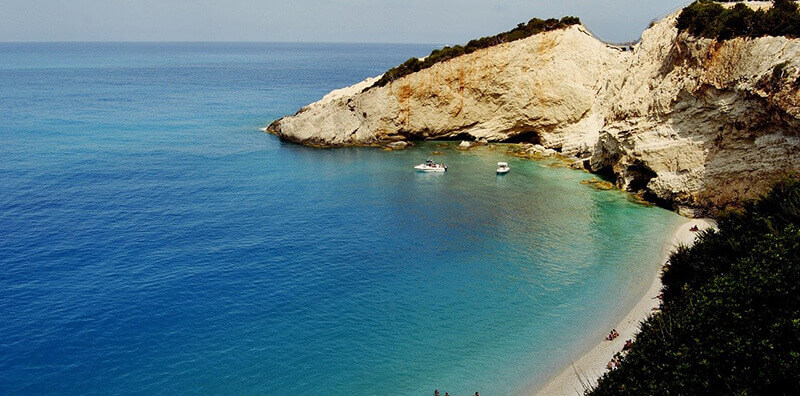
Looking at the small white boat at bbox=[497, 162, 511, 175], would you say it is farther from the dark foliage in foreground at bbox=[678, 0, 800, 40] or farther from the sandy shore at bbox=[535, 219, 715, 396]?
the sandy shore at bbox=[535, 219, 715, 396]

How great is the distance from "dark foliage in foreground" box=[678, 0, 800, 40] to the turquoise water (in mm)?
15250

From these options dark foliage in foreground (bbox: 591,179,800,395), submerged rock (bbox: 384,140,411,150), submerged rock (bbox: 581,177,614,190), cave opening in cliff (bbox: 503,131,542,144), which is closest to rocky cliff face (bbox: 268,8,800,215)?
cave opening in cliff (bbox: 503,131,542,144)

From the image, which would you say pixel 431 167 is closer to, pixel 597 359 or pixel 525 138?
pixel 525 138

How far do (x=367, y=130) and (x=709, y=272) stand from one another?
59.5m

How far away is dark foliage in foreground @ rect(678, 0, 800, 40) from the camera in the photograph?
36.0 metres

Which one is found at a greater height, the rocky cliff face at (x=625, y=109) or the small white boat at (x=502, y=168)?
the rocky cliff face at (x=625, y=109)

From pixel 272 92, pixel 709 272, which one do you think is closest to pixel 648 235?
pixel 709 272

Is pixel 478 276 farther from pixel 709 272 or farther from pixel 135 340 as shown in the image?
pixel 135 340

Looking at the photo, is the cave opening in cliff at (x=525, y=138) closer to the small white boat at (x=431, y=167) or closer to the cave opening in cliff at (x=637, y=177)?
the small white boat at (x=431, y=167)

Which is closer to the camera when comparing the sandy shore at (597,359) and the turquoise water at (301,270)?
the sandy shore at (597,359)

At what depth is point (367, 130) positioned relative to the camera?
7712cm

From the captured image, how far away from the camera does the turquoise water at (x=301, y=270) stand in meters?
25.6

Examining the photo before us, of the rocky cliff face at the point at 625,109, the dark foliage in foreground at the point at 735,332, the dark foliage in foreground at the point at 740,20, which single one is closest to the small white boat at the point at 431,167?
the rocky cliff face at the point at 625,109

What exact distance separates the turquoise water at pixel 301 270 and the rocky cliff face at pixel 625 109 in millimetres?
5078
